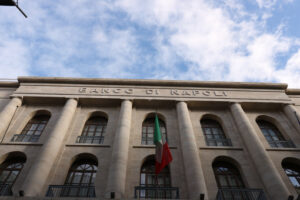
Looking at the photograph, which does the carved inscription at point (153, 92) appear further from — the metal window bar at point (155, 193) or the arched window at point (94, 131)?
the metal window bar at point (155, 193)

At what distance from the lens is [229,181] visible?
1080cm

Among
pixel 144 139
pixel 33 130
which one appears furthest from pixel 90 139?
pixel 33 130

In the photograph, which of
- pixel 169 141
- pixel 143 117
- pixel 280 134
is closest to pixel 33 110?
pixel 143 117

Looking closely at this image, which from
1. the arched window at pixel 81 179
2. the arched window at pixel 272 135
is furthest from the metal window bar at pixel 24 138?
the arched window at pixel 272 135

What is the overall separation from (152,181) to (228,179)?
356 cm

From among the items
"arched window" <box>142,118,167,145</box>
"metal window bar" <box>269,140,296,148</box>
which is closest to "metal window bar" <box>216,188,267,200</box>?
"metal window bar" <box>269,140,296,148</box>

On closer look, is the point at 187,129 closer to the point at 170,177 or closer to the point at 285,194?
the point at 170,177

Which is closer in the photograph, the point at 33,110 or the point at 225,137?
the point at 225,137

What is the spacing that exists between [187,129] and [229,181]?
10.4 feet

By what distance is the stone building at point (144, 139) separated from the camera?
9.84 metres

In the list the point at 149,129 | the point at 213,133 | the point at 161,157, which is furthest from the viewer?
the point at 149,129

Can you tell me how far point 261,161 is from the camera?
10.6 meters

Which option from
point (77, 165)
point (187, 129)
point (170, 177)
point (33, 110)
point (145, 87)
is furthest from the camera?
point (145, 87)

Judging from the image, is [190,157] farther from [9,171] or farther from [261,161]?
[9,171]
